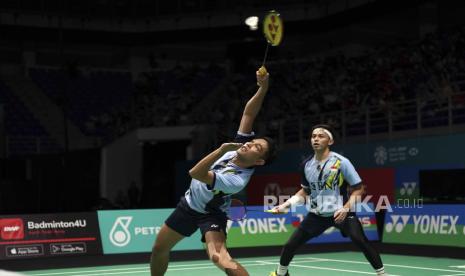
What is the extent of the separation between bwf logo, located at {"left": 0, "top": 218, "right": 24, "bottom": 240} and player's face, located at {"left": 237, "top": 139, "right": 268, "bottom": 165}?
9.10m

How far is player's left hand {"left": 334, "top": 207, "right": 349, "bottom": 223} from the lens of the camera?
9281mm

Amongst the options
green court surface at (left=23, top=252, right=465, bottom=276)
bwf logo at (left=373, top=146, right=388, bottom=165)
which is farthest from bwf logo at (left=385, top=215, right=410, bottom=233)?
bwf logo at (left=373, top=146, right=388, bottom=165)

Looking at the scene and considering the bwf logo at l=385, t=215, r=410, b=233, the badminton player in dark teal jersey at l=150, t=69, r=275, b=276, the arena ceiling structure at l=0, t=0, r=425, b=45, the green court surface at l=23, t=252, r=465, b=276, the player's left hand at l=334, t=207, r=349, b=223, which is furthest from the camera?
the arena ceiling structure at l=0, t=0, r=425, b=45

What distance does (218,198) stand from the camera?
732 cm

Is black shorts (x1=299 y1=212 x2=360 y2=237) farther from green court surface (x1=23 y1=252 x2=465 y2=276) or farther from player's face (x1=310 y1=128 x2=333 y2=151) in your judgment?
green court surface (x1=23 y1=252 x2=465 y2=276)

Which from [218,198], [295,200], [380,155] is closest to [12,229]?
[295,200]

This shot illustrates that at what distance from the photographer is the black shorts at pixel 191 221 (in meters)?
7.35

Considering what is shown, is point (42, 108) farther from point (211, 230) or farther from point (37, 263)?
point (211, 230)

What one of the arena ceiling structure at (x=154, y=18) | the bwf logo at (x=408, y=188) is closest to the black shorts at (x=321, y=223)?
the bwf logo at (x=408, y=188)

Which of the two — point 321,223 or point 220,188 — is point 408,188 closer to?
point 321,223

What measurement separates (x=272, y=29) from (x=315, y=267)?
22.0 ft

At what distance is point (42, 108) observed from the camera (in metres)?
35.0

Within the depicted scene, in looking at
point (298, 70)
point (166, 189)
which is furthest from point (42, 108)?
point (298, 70)

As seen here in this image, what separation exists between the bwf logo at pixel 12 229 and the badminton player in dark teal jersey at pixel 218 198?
816 cm
